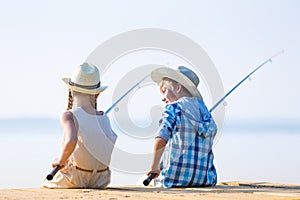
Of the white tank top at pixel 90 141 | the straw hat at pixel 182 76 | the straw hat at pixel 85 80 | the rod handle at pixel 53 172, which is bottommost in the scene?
the rod handle at pixel 53 172

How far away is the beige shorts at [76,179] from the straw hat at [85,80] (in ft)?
2.06

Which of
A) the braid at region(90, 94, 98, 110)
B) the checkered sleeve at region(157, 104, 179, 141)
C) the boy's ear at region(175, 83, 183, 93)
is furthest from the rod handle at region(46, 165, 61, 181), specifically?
the boy's ear at region(175, 83, 183, 93)

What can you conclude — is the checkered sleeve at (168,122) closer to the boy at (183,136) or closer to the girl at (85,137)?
the boy at (183,136)

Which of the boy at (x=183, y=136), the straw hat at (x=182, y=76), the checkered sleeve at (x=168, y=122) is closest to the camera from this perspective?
the checkered sleeve at (x=168, y=122)

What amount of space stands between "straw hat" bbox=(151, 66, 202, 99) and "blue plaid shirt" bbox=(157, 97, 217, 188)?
3.8 inches

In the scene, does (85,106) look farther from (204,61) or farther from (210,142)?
(204,61)

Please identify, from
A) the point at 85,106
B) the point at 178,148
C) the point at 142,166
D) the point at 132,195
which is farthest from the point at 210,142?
the point at 132,195

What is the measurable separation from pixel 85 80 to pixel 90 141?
0.51 meters

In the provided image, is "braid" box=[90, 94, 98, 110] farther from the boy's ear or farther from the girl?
the boy's ear

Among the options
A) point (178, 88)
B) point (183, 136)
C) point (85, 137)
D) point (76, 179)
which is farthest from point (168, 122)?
point (76, 179)

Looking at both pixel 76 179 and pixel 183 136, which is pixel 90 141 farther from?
pixel 183 136

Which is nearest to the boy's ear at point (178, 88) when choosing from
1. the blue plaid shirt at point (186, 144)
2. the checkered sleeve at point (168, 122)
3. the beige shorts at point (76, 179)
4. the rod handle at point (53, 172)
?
the blue plaid shirt at point (186, 144)

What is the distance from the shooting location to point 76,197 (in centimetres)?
439

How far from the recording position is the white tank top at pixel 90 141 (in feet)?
17.8
